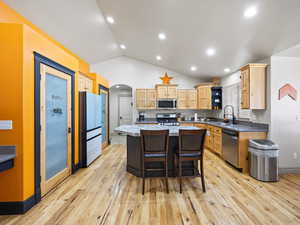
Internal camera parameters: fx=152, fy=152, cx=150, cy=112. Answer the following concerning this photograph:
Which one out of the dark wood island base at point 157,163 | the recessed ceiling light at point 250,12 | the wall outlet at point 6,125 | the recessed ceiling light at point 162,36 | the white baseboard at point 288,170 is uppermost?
the recessed ceiling light at point 162,36

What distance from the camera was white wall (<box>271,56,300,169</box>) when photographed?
3.34m

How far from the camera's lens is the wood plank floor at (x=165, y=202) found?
6.40 ft

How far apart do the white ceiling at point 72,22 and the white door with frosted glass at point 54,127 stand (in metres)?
1.27

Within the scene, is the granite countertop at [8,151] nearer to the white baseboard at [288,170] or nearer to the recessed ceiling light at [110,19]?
the recessed ceiling light at [110,19]

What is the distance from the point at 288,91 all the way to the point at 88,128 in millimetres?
4720

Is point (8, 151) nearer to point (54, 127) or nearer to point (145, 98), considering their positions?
point (54, 127)

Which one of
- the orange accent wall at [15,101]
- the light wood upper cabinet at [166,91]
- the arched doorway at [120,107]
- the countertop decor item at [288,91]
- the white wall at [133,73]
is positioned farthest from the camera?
the arched doorway at [120,107]

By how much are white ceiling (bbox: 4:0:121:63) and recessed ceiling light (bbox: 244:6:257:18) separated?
119 inches

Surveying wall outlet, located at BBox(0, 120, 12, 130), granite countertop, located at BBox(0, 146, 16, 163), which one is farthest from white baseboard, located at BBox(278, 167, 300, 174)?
wall outlet, located at BBox(0, 120, 12, 130)

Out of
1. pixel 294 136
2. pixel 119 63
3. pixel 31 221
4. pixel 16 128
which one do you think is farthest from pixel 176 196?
pixel 119 63

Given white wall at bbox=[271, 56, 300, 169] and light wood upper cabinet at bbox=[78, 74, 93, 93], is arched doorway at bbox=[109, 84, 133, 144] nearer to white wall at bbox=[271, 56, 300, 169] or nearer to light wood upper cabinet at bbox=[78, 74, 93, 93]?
light wood upper cabinet at bbox=[78, 74, 93, 93]

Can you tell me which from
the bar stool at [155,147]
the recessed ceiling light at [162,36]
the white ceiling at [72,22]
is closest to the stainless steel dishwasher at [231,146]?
the bar stool at [155,147]

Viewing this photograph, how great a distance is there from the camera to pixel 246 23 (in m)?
2.68

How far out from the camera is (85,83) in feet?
14.3
